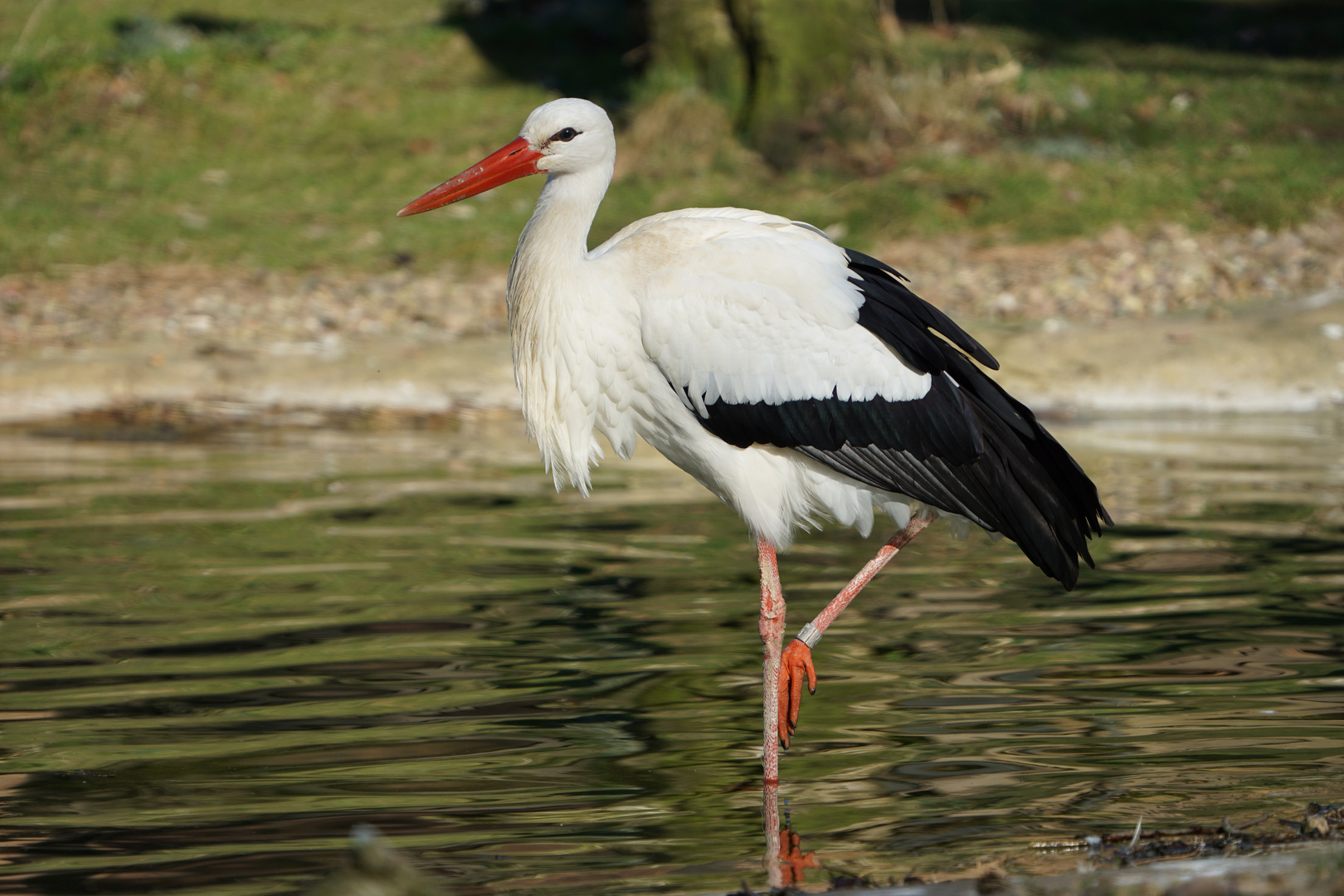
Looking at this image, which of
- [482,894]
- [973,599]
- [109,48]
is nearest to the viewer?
[482,894]

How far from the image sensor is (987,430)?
4.78m

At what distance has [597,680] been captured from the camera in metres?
5.22

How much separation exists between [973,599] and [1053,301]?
515 centimetres

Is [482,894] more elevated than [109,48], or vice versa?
[109,48]

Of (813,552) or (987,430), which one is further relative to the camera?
(813,552)

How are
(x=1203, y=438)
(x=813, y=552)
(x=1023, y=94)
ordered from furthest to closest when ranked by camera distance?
1. (x=1023, y=94)
2. (x=1203, y=438)
3. (x=813, y=552)

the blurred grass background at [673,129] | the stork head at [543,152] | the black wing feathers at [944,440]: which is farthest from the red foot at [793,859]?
the blurred grass background at [673,129]

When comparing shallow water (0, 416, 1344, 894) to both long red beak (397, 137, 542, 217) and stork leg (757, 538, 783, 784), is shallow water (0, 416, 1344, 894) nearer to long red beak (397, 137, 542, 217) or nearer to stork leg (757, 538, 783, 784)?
stork leg (757, 538, 783, 784)

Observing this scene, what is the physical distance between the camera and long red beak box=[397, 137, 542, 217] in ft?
16.2

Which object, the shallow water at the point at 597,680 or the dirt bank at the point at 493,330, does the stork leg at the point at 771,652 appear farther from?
the dirt bank at the point at 493,330


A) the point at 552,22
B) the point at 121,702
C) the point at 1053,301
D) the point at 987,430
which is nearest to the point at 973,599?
the point at 987,430

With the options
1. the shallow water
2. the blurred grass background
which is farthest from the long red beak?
the blurred grass background

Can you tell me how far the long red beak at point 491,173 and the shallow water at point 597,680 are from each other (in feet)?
4.92

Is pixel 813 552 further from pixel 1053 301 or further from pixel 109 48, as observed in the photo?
pixel 109 48
